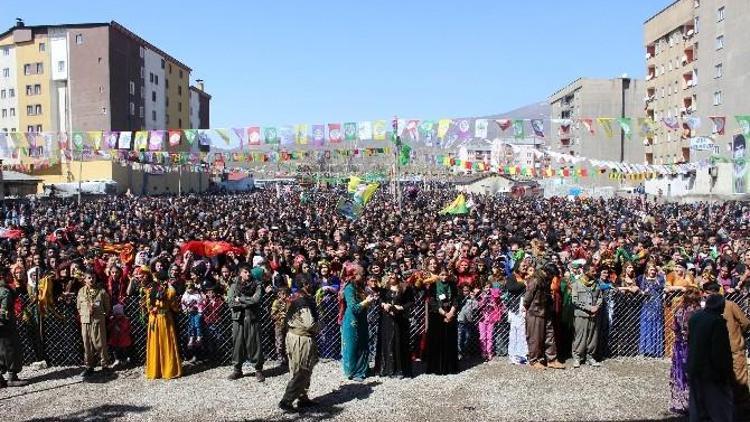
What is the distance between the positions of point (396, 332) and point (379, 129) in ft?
62.1

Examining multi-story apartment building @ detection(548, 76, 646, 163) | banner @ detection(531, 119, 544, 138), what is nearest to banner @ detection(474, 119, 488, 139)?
banner @ detection(531, 119, 544, 138)

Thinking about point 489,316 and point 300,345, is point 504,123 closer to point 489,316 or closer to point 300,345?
point 489,316

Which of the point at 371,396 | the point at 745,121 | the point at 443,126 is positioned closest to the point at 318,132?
the point at 443,126

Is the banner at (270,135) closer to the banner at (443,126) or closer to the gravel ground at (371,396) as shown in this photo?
the banner at (443,126)

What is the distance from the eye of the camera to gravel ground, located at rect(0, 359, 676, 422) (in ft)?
20.2

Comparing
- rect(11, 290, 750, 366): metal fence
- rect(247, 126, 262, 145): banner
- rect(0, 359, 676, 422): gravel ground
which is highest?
rect(247, 126, 262, 145): banner

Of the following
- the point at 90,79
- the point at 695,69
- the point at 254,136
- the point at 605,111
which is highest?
the point at 90,79

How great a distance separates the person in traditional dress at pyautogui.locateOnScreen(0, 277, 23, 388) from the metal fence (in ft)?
2.08

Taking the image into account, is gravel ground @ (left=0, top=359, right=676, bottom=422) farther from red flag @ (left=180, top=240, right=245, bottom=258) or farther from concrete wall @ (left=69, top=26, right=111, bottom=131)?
concrete wall @ (left=69, top=26, right=111, bottom=131)

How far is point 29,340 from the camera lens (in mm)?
7926

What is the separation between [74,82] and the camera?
2157 inches

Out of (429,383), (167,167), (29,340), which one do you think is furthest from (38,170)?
(429,383)

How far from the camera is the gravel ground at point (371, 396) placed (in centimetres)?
616

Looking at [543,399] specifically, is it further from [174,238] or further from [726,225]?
[726,225]
